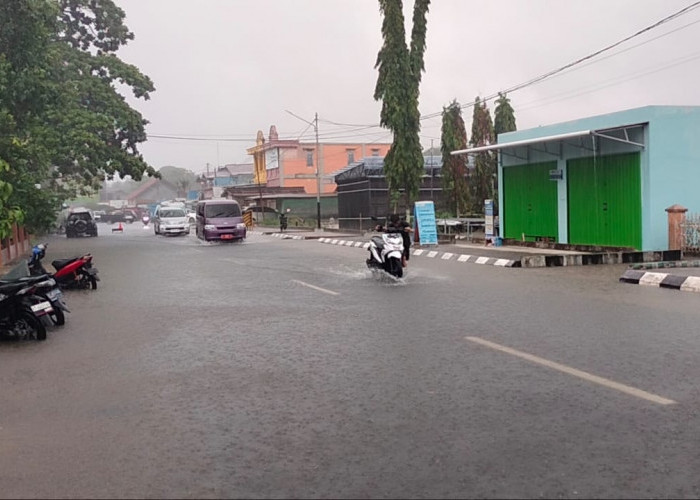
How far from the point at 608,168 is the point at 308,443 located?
1841 centimetres

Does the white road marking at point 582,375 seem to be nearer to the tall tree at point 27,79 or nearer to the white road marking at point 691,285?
the white road marking at point 691,285

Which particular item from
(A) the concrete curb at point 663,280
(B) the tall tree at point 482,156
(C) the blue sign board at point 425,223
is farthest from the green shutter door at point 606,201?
(B) the tall tree at point 482,156

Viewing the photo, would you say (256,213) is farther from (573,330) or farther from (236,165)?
(573,330)

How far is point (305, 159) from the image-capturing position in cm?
7531

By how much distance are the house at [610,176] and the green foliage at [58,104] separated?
14854mm

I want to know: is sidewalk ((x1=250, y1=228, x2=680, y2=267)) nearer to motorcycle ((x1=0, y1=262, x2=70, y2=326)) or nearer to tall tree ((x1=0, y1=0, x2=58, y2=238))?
motorcycle ((x1=0, y1=262, x2=70, y2=326))

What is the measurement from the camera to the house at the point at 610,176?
760 inches

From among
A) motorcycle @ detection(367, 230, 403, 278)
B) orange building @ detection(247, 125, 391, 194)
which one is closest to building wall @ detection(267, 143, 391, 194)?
orange building @ detection(247, 125, 391, 194)

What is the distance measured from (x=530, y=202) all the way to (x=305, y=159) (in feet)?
170

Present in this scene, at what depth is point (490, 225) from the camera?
1012 inches

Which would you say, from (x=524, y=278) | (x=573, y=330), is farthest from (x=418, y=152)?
(x=573, y=330)

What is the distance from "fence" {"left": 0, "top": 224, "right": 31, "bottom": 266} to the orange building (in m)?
41.4

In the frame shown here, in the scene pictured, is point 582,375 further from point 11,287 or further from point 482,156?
point 482,156

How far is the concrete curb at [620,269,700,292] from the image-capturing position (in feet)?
42.2
